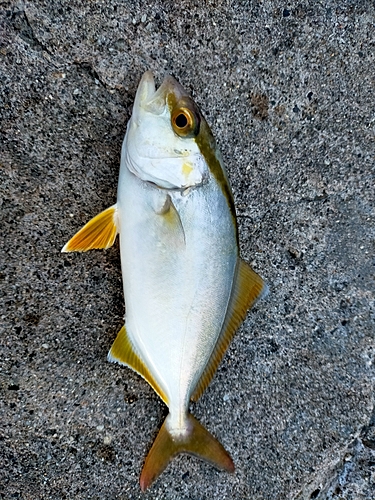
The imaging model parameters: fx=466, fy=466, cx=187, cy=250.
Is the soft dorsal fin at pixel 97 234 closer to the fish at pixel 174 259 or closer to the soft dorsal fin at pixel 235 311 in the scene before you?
the fish at pixel 174 259

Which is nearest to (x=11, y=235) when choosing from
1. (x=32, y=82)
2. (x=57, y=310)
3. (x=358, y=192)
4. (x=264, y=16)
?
(x=57, y=310)

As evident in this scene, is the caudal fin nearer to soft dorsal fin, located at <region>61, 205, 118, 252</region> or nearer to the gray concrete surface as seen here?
the gray concrete surface

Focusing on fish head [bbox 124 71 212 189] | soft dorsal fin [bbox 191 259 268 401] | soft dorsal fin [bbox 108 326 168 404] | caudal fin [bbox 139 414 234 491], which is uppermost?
fish head [bbox 124 71 212 189]

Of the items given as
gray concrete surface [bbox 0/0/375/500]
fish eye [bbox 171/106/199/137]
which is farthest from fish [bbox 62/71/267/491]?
gray concrete surface [bbox 0/0/375/500]

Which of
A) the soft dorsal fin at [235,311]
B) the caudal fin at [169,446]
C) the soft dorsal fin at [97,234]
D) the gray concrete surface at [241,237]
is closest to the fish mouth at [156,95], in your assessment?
the gray concrete surface at [241,237]

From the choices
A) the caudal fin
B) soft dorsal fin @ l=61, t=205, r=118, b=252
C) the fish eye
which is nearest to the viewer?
the fish eye

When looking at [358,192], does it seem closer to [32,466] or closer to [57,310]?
[57,310]

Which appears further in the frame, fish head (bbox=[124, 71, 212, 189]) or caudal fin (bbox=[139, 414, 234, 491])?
caudal fin (bbox=[139, 414, 234, 491])
